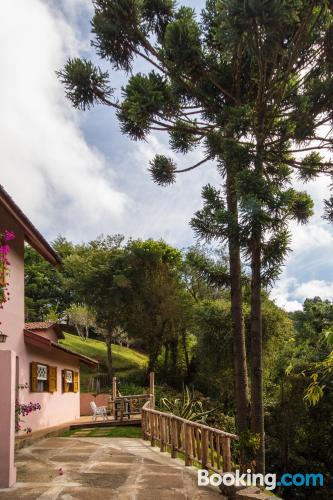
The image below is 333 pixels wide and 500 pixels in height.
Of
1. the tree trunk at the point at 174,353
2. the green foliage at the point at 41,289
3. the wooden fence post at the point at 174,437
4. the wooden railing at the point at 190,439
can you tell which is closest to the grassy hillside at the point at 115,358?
the tree trunk at the point at 174,353

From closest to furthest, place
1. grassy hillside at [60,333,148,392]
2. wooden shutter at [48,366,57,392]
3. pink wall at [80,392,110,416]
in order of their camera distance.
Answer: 1. wooden shutter at [48,366,57,392]
2. pink wall at [80,392,110,416]
3. grassy hillside at [60,333,148,392]

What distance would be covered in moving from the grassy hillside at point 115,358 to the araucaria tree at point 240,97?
20.8 metres

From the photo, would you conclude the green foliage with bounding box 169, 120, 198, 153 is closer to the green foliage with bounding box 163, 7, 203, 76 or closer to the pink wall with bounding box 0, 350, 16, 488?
the green foliage with bounding box 163, 7, 203, 76

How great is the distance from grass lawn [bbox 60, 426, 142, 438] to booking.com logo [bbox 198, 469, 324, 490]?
4.73m

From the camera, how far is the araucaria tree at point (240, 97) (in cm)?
1023

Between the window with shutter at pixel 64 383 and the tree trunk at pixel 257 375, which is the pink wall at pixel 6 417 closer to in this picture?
the tree trunk at pixel 257 375

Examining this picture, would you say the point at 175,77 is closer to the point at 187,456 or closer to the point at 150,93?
the point at 150,93

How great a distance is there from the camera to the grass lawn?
47.1 ft

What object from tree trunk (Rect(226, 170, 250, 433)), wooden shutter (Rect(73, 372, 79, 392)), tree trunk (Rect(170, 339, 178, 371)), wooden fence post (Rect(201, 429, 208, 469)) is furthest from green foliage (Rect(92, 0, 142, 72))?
tree trunk (Rect(170, 339, 178, 371))

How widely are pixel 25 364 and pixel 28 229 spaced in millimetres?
4276

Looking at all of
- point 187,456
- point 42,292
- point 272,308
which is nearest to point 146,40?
point 187,456

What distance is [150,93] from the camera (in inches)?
465

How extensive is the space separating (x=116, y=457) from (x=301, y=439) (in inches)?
336

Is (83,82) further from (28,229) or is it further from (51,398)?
(51,398)
